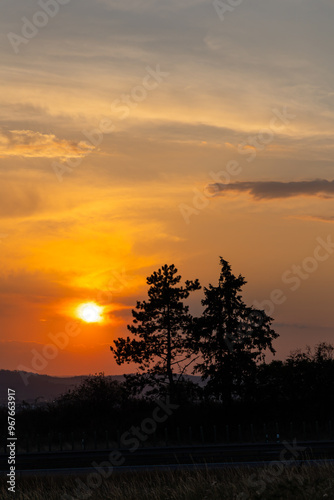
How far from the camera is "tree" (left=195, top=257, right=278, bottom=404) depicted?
5300 cm

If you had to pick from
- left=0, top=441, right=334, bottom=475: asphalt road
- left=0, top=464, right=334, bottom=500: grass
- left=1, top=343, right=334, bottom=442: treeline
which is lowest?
left=0, top=464, right=334, bottom=500: grass

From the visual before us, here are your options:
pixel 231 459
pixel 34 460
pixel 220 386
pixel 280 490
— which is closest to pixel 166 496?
pixel 280 490

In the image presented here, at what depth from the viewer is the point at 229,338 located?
53.5 meters

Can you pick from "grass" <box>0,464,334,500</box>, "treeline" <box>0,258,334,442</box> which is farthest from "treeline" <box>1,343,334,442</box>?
"grass" <box>0,464,334,500</box>

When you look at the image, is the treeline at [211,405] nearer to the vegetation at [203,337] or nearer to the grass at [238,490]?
the vegetation at [203,337]

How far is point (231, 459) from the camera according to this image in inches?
1120

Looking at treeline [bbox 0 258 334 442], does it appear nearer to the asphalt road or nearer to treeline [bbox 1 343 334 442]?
treeline [bbox 1 343 334 442]

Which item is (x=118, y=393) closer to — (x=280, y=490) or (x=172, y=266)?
(x=172, y=266)

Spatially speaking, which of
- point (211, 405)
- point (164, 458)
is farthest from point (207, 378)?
point (164, 458)

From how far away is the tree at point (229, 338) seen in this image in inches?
2087

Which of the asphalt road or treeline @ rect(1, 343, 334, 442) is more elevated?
treeline @ rect(1, 343, 334, 442)

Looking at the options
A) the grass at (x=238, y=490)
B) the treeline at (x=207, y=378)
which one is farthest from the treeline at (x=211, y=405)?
the grass at (x=238, y=490)

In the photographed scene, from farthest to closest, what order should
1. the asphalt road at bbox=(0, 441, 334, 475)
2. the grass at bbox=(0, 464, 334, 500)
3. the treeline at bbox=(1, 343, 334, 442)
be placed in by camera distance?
1. the treeline at bbox=(1, 343, 334, 442)
2. the asphalt road at bbox=(0, 441, 334, 475)
3. the grass at bbox=(0, 464, 334, 500)

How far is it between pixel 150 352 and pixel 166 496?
121ft
